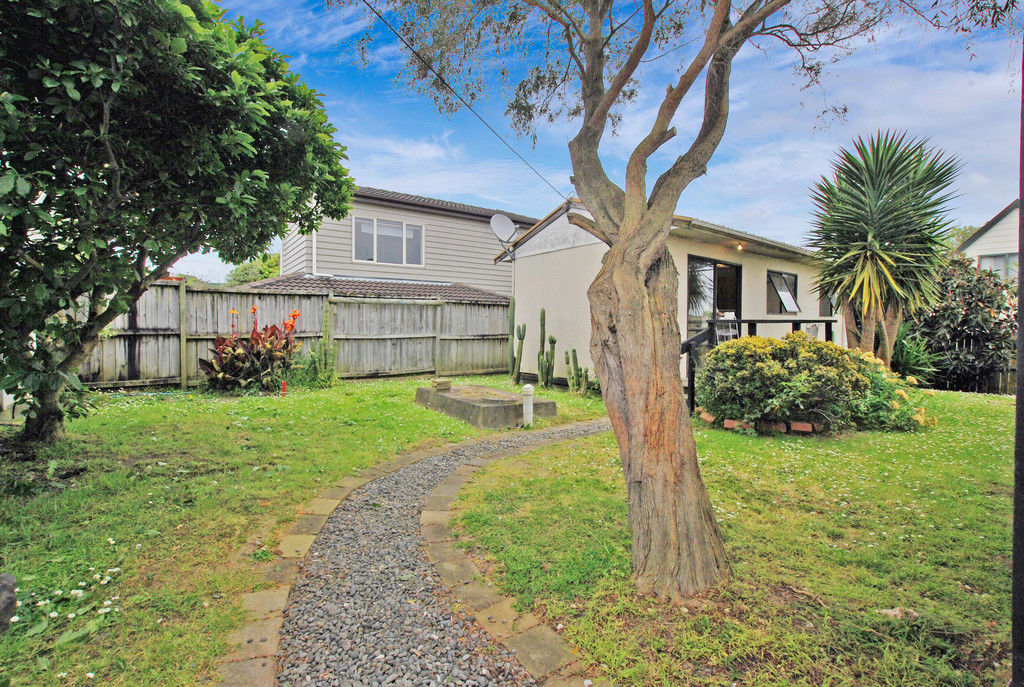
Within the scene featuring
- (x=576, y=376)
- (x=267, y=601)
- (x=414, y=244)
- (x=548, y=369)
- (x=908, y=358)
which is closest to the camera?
(x=267, y=601)

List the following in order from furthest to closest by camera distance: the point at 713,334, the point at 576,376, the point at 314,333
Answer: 1. the point at 314,333
2. the point at 576,376
3. the point at 713,334

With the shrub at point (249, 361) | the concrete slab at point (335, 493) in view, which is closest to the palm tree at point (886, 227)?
the concrete slab at point (335, 493)

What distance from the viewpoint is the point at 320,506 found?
4047 mm

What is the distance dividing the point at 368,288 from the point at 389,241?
80.1 inches

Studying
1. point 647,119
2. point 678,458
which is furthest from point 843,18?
point 678,458

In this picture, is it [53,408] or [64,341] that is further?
[53,408]

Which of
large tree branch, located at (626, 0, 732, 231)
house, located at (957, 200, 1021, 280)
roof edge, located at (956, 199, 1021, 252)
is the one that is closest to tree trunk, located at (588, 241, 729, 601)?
large tree branch, located at (626, 0, 732, 231)

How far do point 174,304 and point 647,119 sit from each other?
8.99 meters

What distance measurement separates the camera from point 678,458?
272 centimetres

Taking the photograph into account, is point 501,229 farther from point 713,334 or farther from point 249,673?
point 249,673

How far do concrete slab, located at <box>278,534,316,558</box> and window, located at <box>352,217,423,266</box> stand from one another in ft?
38.6

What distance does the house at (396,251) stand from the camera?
541 inches

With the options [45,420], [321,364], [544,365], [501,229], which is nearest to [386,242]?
[501,229]

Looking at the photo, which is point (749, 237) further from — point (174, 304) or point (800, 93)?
point (174, 304)
